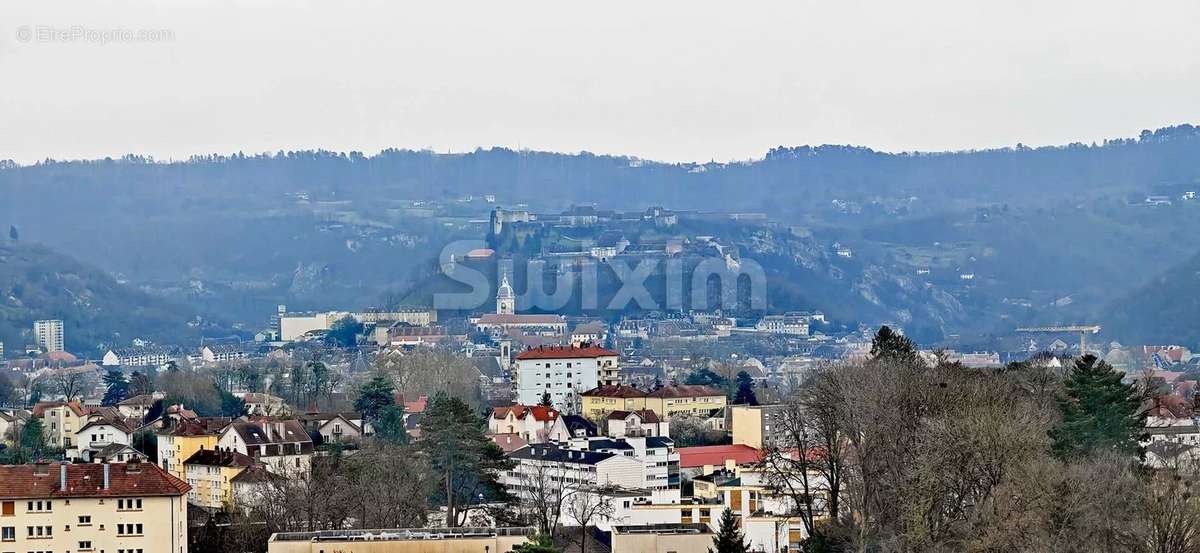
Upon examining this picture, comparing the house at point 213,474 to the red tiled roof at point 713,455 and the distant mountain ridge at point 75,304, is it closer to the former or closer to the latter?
the red tiled roof at point 713,455

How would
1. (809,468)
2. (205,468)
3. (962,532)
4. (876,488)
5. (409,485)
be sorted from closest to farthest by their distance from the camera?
1. (962,532)
2. (876,488)
3. (809,468)
4. (409,485)
5. (205,468)

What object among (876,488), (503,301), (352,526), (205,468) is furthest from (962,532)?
(503,301)

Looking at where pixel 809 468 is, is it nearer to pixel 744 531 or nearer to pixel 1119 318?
pixel 744 531

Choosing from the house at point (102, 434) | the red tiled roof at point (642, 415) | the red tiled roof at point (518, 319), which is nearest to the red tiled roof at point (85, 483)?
the house at point (102, 434)

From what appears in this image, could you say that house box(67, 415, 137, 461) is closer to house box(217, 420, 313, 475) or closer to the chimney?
house box(217, 420, 313, 475)

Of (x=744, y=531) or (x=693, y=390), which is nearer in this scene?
(x=744, y=531)

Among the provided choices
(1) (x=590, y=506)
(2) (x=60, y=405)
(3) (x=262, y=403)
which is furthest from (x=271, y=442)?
(3) (x=262, y=403)

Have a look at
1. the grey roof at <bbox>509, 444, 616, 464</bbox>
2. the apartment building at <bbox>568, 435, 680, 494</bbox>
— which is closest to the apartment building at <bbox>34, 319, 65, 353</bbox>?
the grey roof at <bbox>509, 444, 616, 464</bbox>
